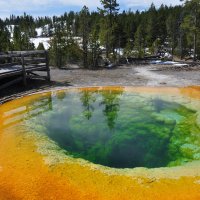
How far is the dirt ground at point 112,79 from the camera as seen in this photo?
64.2ft

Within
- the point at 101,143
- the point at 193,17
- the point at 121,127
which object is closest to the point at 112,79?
the point at 121,127

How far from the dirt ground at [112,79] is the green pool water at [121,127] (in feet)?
7.24

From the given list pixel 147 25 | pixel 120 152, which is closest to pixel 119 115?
pixel 120 152

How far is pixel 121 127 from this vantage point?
43.8ft

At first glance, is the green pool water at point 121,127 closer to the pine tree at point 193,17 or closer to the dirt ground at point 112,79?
the dirt ground at point 112,79

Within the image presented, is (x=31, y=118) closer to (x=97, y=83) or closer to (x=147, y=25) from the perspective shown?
(x=97, y=83)

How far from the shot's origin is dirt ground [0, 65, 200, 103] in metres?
19.6

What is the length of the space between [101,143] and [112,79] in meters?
11.8

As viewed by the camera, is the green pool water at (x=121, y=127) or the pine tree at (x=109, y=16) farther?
the pine tree at (x=109, y=16)

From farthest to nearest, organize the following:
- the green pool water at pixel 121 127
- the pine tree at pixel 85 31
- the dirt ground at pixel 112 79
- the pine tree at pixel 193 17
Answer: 1. the pine tree at pixel 193 17
2. the pine tree at pixel 85 31
3. the dirt ground at pixel 112 79
4. the green pool water at pixel 121 127

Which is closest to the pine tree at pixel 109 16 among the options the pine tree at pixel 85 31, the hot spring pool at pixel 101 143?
the pine tree at pixel 85 31

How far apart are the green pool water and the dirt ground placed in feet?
7.24

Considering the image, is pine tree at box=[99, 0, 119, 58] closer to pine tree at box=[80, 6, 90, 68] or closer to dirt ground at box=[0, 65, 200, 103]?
pine tree at box=[80, 6, 90, 68]

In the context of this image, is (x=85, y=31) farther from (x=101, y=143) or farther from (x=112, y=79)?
(x=101, y=143)
